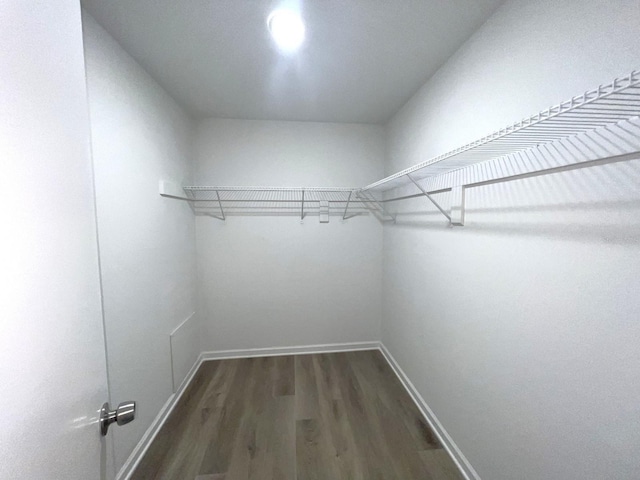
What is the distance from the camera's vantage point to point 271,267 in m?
2.49

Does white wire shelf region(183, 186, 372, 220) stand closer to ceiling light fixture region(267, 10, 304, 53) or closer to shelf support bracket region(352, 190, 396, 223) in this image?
shelf support bracket region(352, 190, 396, 223)

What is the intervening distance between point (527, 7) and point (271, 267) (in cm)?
235

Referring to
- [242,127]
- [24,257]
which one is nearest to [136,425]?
[24,257]

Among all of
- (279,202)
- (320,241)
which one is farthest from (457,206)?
(279,202)

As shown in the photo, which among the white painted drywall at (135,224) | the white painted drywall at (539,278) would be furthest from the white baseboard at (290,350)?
the white painted drywall at (539,278)

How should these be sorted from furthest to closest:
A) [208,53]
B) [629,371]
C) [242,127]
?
[242,127] → [208,53] → [629,371]

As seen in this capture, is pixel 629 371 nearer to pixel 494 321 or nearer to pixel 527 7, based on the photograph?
pixel 494 321

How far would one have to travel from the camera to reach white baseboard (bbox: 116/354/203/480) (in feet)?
4.46

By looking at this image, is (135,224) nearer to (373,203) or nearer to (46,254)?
(46,254)

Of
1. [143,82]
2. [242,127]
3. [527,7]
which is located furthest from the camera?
[242,127]

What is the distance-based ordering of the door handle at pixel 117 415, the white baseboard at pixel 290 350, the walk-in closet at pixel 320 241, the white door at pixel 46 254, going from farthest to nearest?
the white baseboard at pixel 290 350, the door handle at pixel 117 415, the walk-in closet at pixel 320 241, the white door at pixel 46 254

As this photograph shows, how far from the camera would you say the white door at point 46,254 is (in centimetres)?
37

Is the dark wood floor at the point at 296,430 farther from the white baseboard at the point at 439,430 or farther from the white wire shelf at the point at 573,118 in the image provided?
the white wire shelf at the point at 573,118

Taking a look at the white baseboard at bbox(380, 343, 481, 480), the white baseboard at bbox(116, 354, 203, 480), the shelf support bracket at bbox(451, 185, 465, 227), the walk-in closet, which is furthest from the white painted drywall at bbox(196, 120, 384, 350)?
the shelf support bracket at bbox(451, 185, 465, 227)
